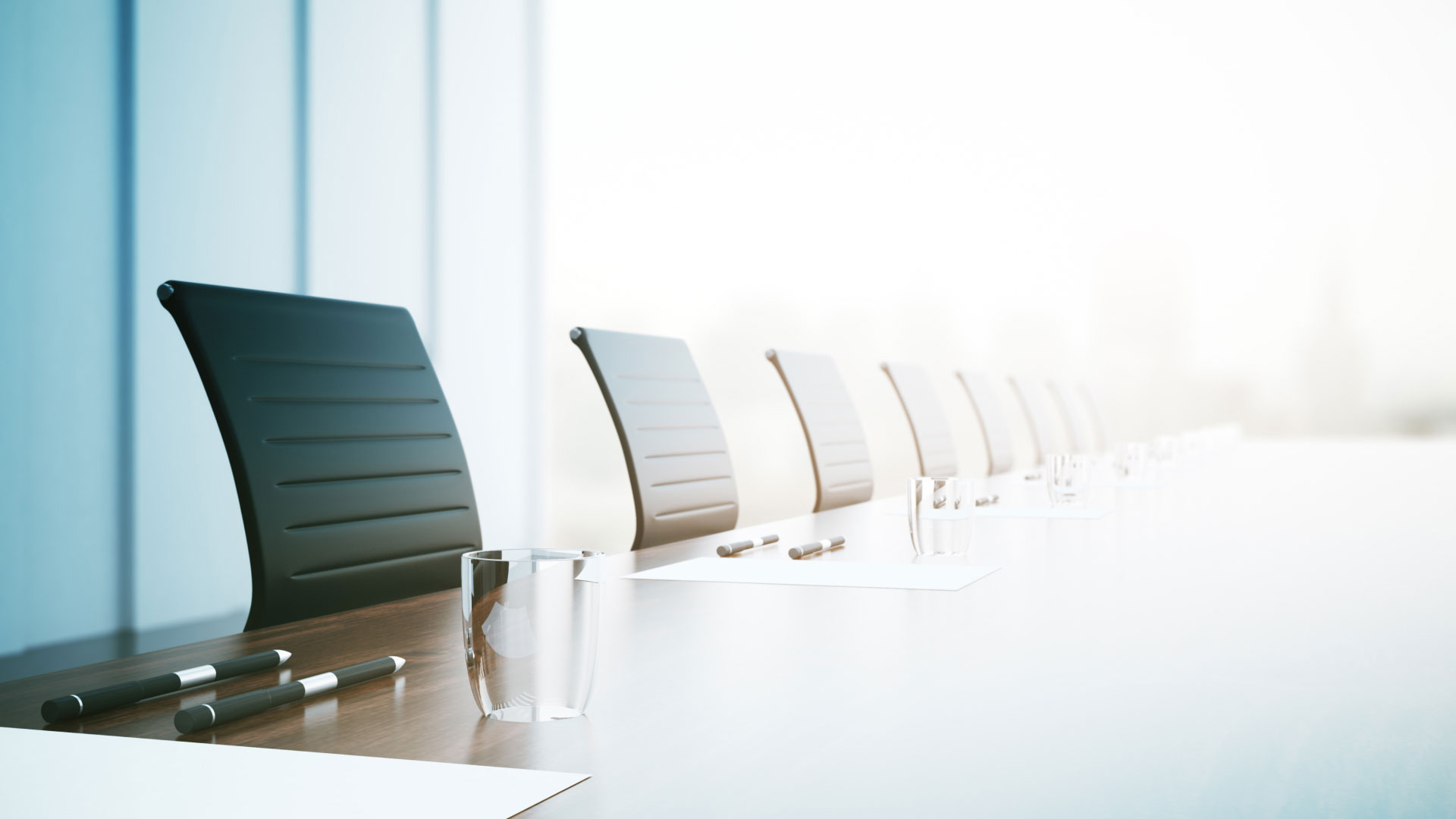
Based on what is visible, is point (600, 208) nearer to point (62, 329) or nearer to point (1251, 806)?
point (62, 329)

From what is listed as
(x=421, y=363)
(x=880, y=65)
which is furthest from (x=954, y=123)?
(x=421, y=363)

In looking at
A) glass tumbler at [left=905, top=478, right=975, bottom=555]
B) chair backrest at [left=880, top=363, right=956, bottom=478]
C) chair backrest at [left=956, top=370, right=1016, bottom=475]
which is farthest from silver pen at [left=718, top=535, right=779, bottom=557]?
chair backrest at [left=956, top=370, right=1016, bottom=475]

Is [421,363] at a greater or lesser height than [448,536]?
greater

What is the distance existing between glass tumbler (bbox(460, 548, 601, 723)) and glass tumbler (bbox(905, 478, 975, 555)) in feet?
2.68

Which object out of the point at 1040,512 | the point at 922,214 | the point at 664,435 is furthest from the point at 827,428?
the point at 922,214

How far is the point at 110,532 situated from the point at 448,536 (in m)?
2.55

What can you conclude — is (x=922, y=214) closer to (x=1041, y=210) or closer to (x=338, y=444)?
(x=1041, y=210)

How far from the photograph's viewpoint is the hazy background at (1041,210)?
782cm

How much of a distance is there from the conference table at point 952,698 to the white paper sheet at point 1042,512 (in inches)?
25.2

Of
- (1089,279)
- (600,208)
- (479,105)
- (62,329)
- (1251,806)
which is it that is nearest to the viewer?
(1251,806)

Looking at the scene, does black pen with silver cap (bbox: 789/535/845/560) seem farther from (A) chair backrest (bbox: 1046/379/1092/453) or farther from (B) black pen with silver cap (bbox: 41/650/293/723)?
(A) chair backrest (bbox: 1046/379/1092/453)

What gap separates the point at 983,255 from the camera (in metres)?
8.58

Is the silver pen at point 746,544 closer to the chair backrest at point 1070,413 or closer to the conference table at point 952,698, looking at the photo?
the conference table at point 952,698

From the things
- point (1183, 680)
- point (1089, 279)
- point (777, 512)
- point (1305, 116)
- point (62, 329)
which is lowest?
point (777, 512)
